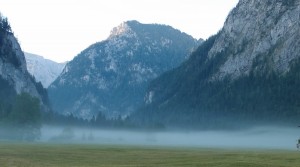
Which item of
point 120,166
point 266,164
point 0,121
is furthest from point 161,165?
point 0,121

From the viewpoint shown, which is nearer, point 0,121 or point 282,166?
point 282,166

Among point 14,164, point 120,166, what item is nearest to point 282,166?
point 120,166

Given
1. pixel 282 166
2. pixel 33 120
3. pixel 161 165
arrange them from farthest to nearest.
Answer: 1. pixel 33 120
2. pixel 161 165
3. pixel 282 166

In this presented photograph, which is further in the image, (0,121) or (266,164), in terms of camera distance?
(0,121)

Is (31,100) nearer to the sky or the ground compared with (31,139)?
nearer to the sky

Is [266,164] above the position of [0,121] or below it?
below

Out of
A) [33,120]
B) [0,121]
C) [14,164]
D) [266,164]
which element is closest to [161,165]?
[266,164]

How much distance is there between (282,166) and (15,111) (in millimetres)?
130457

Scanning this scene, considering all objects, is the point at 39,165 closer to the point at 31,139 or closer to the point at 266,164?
the point at 266,164

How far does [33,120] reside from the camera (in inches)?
7047

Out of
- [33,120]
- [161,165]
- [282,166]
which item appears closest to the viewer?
[282,166]

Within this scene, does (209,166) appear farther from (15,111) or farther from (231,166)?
(15,111)

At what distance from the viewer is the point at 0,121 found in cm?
19012

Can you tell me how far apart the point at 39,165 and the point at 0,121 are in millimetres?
125463
